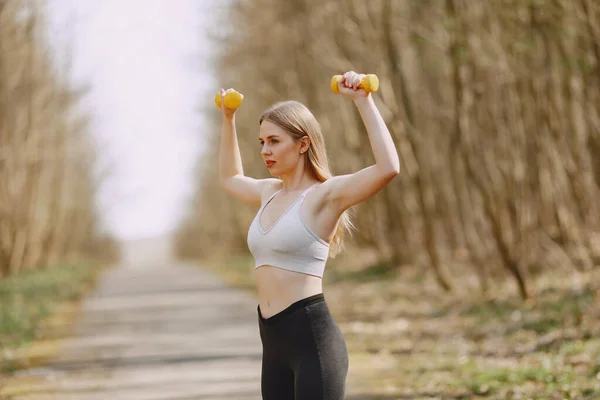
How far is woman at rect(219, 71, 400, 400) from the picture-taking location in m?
3.48

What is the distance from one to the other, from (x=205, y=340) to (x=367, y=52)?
279 inches

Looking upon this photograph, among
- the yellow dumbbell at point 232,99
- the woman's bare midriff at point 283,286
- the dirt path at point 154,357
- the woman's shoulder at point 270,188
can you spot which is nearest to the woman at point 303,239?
the woman's bare midriff at point 283,286

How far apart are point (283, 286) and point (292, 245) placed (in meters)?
0.18

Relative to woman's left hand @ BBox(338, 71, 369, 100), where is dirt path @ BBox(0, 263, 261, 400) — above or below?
below

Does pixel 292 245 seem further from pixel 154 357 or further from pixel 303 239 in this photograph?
pixel 154 357

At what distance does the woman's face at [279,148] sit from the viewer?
12.0ft

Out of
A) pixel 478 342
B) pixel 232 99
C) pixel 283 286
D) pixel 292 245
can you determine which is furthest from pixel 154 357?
pixel 292 245

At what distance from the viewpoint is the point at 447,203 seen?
2038cm

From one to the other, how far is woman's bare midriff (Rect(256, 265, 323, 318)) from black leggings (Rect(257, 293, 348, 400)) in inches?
1.1

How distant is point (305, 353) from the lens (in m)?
3.50

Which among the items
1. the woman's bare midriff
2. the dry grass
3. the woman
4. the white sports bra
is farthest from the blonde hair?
the dry grass

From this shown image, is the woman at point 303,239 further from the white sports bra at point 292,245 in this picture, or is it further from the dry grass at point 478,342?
the dry grass at point 478,342

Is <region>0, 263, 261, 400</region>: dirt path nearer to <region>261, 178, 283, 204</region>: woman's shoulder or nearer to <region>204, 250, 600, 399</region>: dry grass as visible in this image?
<region>204, 250, 600, 399</region>: dry grass

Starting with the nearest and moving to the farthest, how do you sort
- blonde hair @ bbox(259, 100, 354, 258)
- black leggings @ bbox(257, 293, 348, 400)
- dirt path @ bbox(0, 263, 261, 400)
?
black leggings @ bbox(257, 293, 348, 400), blonde hair @ bbox(259, 100, 354, 258), dirt path @ bbox(0, 263, 261, 400)
